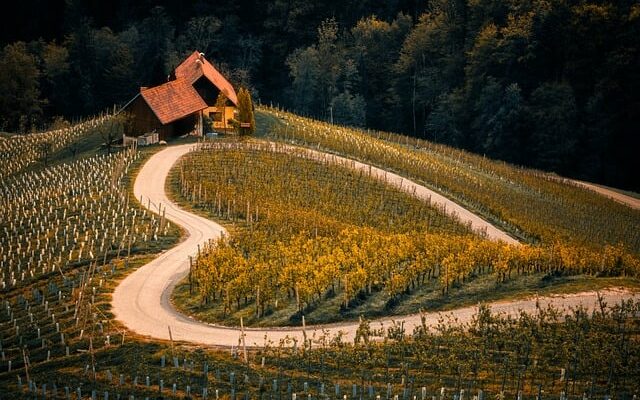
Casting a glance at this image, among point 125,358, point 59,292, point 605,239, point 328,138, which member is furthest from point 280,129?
point 125,358

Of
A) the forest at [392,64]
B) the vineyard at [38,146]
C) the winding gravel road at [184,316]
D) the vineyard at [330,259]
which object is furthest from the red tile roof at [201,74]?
the winding gravel road at [184,316]

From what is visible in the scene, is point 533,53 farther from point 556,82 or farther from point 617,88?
point 617,88

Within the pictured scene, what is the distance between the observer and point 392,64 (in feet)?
380

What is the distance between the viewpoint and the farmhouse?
238ft

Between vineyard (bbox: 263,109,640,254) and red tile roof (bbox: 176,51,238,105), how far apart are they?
5607 millimetres

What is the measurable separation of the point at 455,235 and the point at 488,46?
171 ft

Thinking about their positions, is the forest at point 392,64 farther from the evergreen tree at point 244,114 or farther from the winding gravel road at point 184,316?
the winding gravel road at point 184,316

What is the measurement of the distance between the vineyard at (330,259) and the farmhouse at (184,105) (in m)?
15.4

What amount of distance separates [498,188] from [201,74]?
2991cm

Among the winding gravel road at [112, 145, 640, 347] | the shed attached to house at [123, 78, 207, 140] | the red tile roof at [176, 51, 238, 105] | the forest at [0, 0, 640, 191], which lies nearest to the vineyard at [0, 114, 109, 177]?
the shed attached to house at [123, 78, 207, 140]

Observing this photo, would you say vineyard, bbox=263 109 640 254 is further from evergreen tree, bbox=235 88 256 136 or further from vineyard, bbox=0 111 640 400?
vineyard, bbox=0 111 640 400

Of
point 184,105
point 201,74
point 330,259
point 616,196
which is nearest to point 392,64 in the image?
point 201,74

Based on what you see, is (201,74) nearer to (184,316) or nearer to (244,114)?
(244,114)

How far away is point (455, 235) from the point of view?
53.5 meters
